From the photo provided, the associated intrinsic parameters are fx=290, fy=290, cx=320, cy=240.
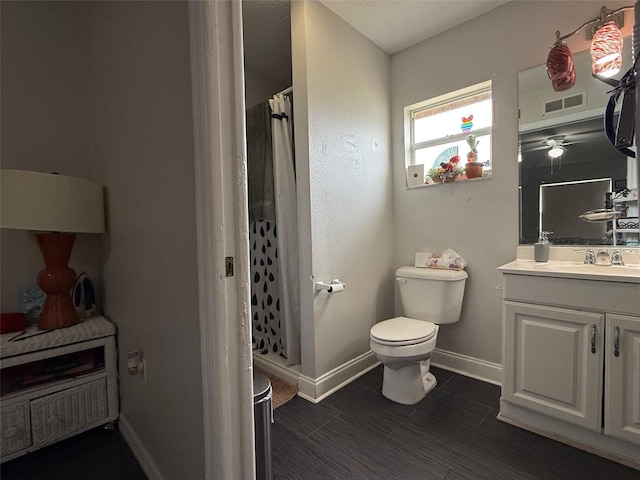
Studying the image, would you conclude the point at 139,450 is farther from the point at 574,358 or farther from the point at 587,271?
the point at 587,271

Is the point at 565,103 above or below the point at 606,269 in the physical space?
above

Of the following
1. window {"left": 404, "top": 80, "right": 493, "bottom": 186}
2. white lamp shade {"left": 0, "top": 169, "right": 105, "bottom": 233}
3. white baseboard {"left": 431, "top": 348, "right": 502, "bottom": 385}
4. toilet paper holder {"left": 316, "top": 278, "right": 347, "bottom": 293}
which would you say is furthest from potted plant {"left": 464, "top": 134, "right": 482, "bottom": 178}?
white lamp shade {"left": 0, "top": 169, "right": 105, "bottom": 233}

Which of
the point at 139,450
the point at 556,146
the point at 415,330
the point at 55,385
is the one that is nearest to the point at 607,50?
the point at 556,146

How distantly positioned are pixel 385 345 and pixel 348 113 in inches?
58.7

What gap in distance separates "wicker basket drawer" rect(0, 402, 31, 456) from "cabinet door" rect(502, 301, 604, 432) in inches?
87.9

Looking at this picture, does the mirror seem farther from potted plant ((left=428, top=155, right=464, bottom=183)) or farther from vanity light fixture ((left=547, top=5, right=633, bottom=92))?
potted plant ((left=428, top=155, right=464, bottom=183))

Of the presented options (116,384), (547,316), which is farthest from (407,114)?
(116,384)

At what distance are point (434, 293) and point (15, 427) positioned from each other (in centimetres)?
218

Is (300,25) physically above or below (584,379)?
above

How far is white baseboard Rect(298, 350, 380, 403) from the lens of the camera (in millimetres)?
1752

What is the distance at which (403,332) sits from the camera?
1.68 m

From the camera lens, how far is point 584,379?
1.29 metres

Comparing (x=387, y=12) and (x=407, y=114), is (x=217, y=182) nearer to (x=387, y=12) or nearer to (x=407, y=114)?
(x=387, y=12)

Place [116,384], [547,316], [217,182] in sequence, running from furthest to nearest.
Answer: [116,384] → [547,316] → [217,182]
